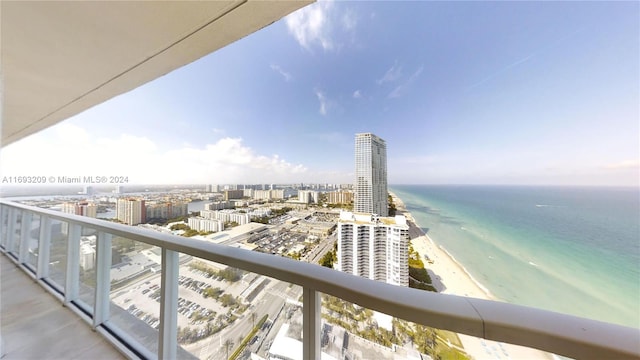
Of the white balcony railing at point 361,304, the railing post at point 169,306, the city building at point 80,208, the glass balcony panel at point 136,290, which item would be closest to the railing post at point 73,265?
the city building at point 80,208

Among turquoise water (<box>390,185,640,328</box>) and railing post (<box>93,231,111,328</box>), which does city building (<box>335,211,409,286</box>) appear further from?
railing post (<box>93,231,111,328</box>)

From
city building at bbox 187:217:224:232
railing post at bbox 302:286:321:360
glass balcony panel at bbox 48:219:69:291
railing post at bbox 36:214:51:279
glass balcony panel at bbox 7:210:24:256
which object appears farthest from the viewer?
glass balcony panel at bbox 7:210:24:256

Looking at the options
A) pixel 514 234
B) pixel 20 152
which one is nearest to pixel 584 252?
pixel 514 234

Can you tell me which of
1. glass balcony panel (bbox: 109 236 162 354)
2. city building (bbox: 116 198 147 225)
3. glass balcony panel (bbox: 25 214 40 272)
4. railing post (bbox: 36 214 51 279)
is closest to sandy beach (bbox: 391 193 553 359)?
glass balcony panel (bbox: 109 236 162 354)

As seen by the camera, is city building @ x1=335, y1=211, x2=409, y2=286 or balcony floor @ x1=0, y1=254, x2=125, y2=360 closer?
balcony floor @ x1=0, y1=254, x2=125, y2=360

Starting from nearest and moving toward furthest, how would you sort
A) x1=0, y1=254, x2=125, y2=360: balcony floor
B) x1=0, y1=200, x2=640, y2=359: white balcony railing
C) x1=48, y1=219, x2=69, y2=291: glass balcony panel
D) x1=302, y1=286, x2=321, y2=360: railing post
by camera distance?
x1=0, y1=200, x2=640, y2=359: white balcony railing, x1=302, y1=286, x2=321, y2=360: railing post, x1=0, y1=254, x2=125, y2=360: balcony floor, x1=48, y1=219, x2=69, y2=291: glass balcony panel

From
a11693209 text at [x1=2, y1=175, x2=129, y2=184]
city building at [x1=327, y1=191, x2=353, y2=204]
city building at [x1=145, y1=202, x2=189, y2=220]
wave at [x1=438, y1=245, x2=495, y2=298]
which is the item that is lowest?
wave at [x1=438, y1=245, x2=495, y2=298]

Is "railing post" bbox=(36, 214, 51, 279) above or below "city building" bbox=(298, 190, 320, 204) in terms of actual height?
below

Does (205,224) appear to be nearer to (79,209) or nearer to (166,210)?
(166,210)
